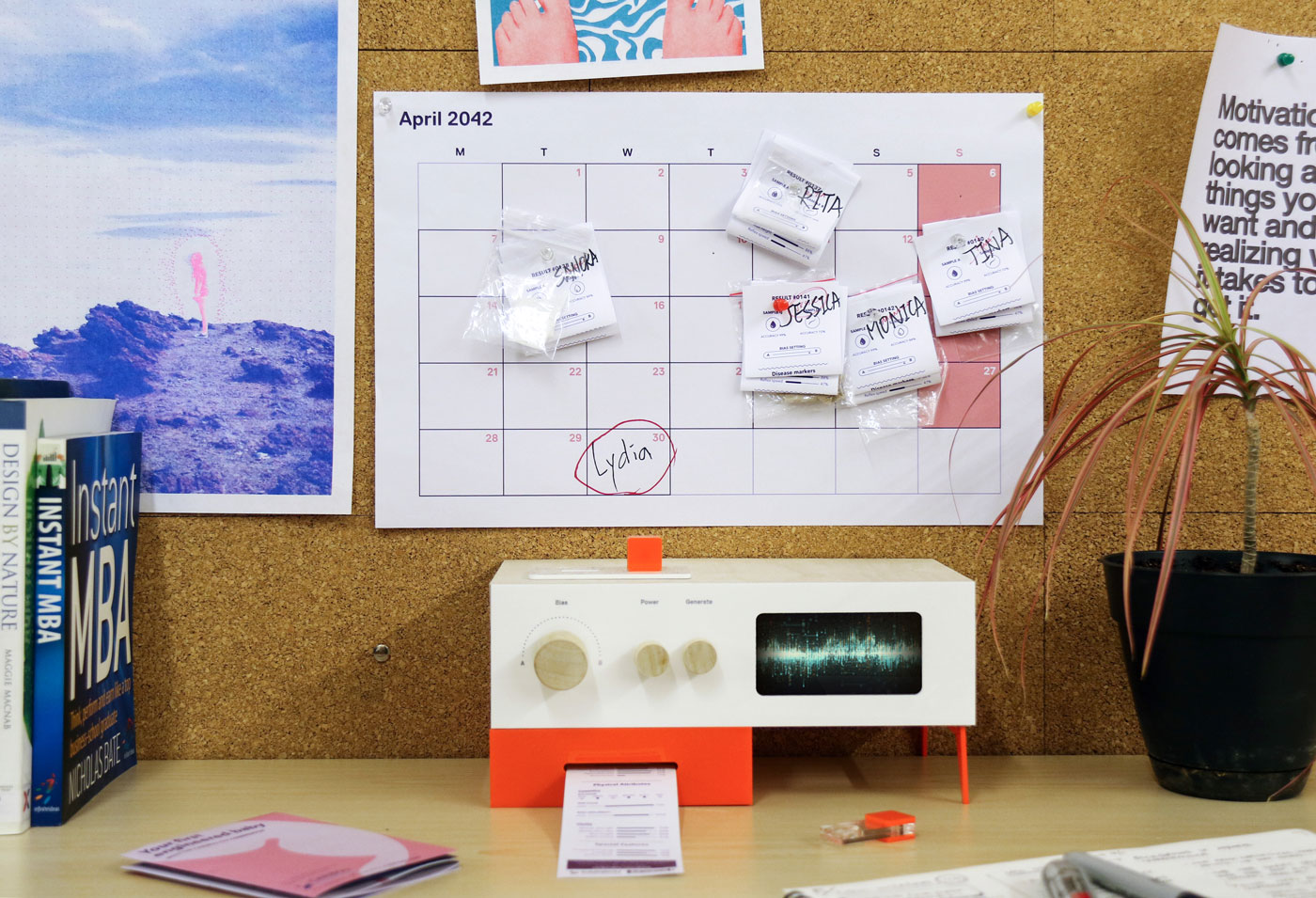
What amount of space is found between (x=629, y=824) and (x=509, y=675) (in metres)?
0.15

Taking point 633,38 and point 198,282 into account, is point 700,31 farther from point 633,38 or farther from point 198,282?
point 198,282

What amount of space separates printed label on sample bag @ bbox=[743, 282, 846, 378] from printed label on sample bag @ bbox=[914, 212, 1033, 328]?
10cm

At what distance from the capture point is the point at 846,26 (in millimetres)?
933

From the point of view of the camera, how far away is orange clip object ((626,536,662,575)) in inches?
31.9

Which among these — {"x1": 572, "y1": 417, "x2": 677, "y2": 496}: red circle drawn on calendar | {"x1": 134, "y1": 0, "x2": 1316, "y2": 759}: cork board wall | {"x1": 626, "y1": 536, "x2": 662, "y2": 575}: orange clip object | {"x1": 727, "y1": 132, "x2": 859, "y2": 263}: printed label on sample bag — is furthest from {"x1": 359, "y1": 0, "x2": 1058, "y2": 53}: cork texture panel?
{"x1": 626, "y1": 536, "x2": 662, "y2": 575}: orange clip object

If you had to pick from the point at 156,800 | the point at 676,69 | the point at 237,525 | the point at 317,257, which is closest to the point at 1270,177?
the point at 676,69

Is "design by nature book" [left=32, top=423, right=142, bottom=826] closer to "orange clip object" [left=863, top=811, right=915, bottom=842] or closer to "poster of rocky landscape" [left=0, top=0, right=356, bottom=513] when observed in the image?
"poster of rocky landscape" [left=0, top=0, right=356, bottom=513]

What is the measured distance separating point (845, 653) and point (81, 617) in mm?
610

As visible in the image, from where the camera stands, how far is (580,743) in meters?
0.78

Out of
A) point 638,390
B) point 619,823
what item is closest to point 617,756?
point 619,823

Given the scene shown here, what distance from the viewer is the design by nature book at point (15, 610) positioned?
0.73m

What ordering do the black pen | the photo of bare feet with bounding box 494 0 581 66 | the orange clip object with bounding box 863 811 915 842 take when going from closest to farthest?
the black pen, the orange clip object with bounding box 863 811 915 842, the photo of bare feet with bounding box 494 0 581 66

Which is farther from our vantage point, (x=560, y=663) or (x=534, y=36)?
(x=534, y=36)

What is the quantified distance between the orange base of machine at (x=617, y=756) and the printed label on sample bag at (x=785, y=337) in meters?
0.34
